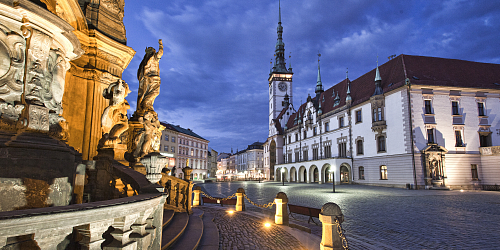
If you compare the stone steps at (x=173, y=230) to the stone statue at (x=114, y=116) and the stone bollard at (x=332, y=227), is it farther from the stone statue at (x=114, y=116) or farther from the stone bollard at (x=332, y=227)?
the stone bollard at (x=332, y=227)

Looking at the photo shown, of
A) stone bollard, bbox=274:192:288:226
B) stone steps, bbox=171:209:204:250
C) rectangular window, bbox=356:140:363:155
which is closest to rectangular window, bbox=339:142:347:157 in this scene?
rectangular window, bbox=356:140:363:155

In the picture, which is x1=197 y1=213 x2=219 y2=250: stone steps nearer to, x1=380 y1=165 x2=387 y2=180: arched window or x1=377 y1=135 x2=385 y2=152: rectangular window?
x1=380 y1=165 x2=387 y2=180: arched window

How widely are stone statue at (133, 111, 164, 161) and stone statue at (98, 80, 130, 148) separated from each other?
0.78 meters

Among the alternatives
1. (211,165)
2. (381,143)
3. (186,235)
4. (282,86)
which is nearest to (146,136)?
(186,235)

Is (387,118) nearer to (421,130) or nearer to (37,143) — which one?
(421,130)

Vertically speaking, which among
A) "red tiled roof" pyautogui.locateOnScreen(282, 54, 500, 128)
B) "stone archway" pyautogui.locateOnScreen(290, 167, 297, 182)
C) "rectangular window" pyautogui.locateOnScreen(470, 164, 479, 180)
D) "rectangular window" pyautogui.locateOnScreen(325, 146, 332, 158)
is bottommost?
"stone archway" pyautogui.locateOnScreen(290, 167, 297, 182)

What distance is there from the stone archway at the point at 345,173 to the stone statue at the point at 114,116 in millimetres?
36209

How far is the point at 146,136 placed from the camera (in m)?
6.85

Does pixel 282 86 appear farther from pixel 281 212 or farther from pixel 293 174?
pixel 281 212

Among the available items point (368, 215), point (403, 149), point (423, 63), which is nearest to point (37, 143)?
point (368, 215)

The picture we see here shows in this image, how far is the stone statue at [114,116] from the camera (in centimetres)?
560

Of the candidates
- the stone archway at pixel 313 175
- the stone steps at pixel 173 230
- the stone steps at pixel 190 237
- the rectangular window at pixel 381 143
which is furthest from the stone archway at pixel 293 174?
the stone steps at pixel 173 230

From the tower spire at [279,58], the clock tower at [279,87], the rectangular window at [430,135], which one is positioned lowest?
the rectangular window at [430,135]

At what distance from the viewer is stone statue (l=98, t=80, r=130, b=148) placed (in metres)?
5.60
